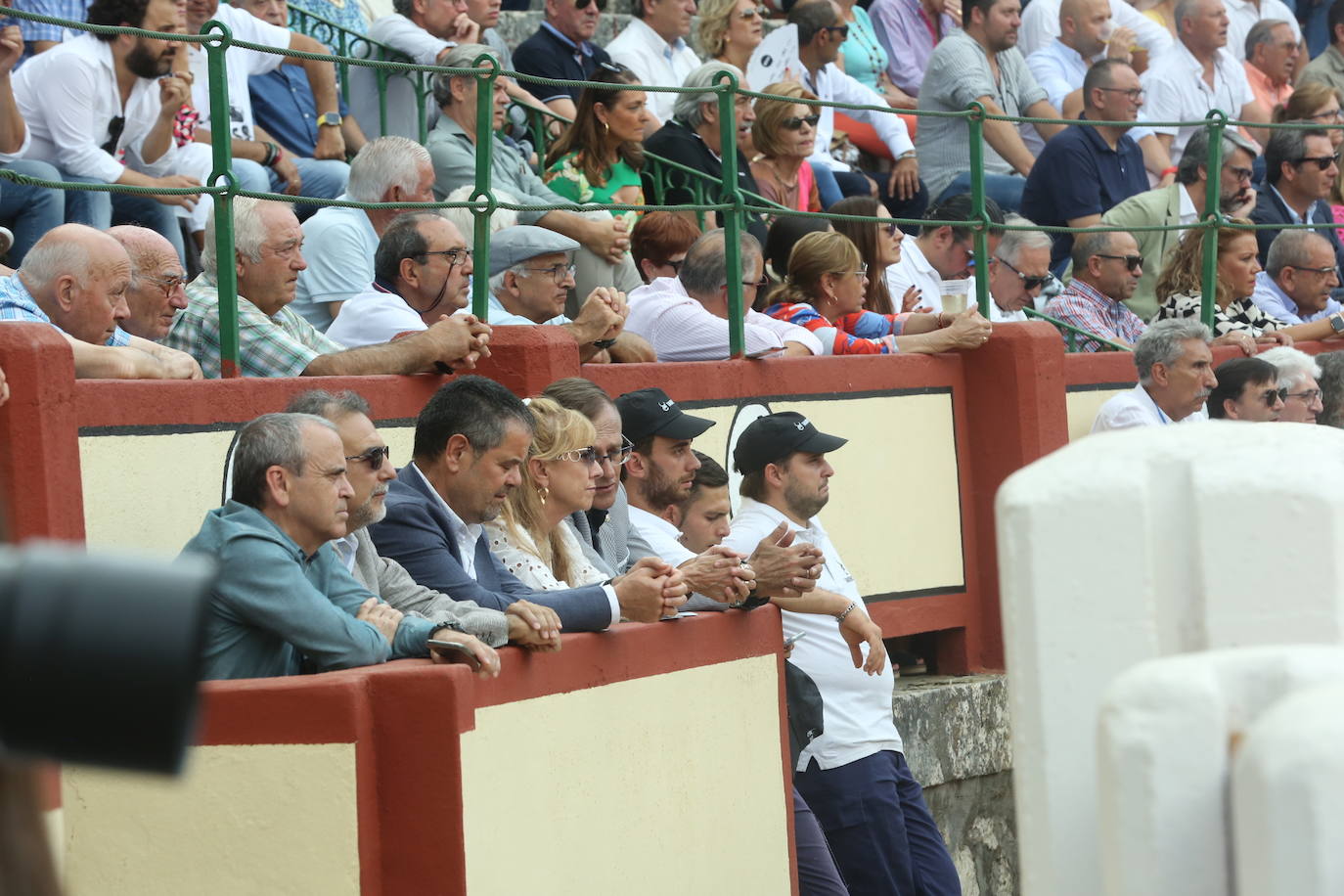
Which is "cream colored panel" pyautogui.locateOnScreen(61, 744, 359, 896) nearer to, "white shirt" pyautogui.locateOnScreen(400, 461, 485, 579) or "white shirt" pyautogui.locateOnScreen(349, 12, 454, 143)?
"white shirt" pyautogui.locateOnScreen(400, 461, 485, 579)

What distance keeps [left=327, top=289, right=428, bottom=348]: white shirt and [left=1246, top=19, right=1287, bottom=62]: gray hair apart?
9298mm

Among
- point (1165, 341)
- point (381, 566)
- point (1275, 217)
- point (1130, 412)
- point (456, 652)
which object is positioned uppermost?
point (1275, 217)

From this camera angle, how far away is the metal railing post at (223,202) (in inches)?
232

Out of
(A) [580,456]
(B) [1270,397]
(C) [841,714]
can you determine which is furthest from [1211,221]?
(A) [580,456]

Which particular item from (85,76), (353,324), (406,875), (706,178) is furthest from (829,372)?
(406,875)

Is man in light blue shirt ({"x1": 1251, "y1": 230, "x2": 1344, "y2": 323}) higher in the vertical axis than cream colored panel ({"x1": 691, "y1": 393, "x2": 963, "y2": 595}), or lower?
higher

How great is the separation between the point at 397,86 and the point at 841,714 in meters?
3.94

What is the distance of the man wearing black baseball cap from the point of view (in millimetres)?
6543

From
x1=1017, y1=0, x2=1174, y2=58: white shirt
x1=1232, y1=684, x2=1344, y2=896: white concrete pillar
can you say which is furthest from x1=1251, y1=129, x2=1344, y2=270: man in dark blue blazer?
x1=1232, y1=684, x2=1344, y2=896: white concrete pillar

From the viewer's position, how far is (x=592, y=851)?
5195 millimetres

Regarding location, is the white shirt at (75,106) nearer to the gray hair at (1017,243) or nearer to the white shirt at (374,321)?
the white shirt at (374,321)

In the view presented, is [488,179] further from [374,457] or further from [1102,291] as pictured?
[1102,291]

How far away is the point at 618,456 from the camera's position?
6.02 metres

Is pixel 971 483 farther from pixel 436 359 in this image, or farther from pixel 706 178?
pixel 436 359
